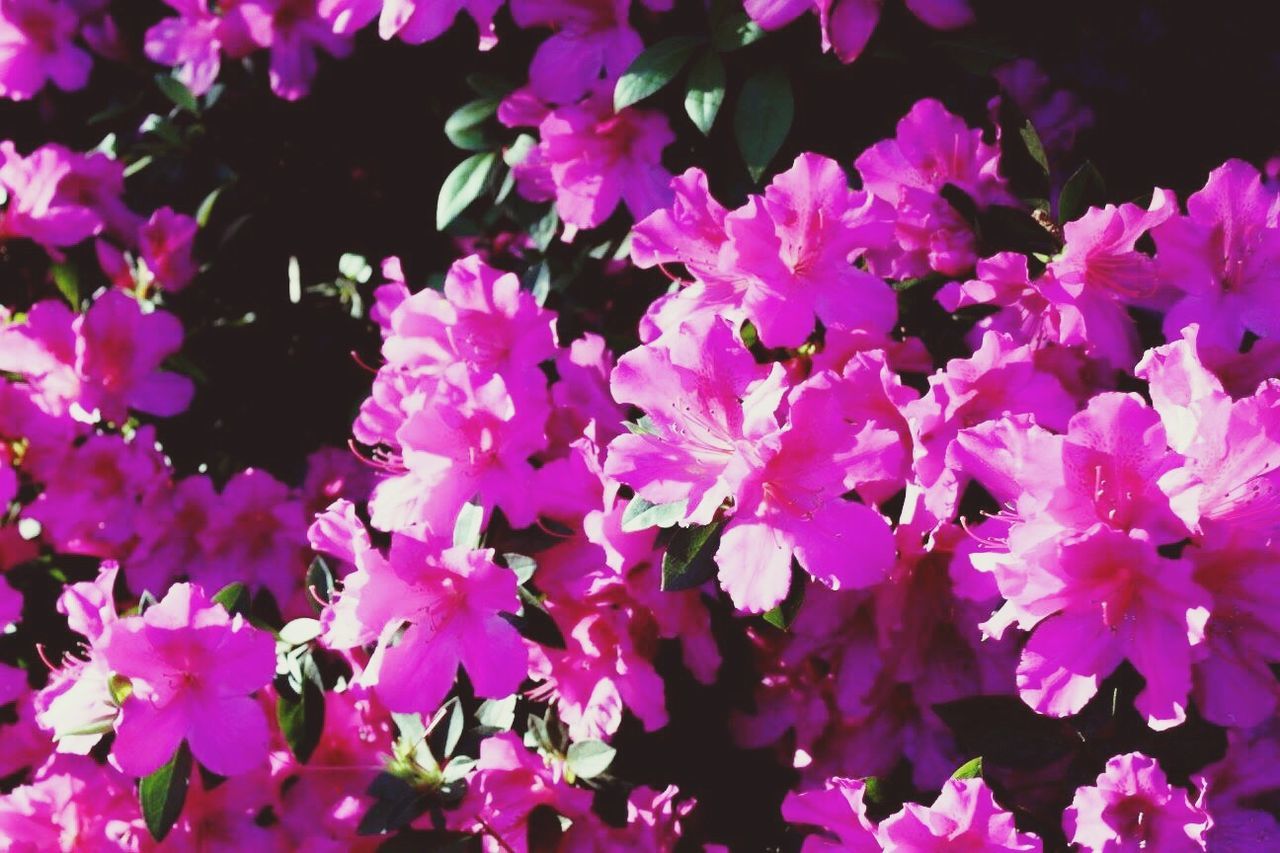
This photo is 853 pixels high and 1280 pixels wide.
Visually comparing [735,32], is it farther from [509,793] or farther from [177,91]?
[177,91]

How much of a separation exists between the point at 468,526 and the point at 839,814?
Result: 467mm

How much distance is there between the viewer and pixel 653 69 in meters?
1.45

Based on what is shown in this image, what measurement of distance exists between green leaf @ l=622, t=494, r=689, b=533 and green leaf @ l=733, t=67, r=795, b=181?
16.8 inches

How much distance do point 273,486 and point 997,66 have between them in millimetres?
1097

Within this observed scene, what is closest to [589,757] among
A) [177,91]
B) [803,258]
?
[803,258]

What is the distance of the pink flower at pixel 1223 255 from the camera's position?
1208 millimetres

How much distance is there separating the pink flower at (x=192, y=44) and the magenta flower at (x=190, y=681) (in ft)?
3.62

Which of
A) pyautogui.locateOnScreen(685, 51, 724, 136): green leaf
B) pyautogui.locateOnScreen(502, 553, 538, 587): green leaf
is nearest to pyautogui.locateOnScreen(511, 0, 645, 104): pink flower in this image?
pyautogui.locateOnScreen(685, 51, 724, 136): green leaf

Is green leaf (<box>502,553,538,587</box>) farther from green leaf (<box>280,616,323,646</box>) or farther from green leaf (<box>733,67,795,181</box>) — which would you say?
green leaf (<box>733,67,795,181</box>)

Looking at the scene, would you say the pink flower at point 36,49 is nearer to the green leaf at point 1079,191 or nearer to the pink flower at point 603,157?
the pink flower at point 603,157

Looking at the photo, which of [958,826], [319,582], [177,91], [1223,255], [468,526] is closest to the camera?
[958,826]

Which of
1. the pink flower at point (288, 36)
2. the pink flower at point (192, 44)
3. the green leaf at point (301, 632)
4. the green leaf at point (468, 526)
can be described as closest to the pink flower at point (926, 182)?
the green leaf at point (468, 526)

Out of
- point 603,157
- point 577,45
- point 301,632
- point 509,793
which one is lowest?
point 509,793

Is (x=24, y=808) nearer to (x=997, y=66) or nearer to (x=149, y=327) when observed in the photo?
(x=149, y=327)
